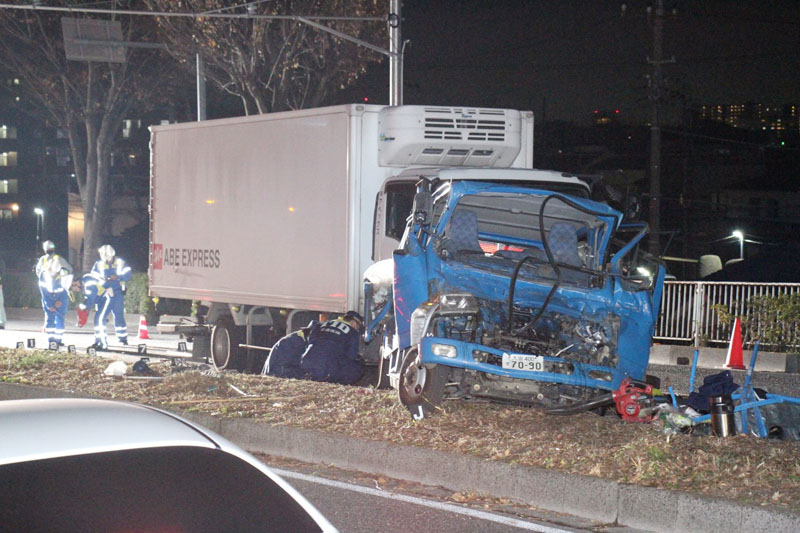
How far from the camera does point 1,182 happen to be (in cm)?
9375

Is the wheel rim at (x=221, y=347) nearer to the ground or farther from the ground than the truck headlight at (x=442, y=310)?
nearer to the ground

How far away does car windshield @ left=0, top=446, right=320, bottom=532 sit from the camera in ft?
8.23

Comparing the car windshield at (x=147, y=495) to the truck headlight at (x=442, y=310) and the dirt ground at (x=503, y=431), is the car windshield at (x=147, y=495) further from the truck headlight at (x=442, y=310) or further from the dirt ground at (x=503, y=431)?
the truck headlight at (x=442, y=310)

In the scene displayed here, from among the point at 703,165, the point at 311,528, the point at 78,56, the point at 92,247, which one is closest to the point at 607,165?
the point at 703,165

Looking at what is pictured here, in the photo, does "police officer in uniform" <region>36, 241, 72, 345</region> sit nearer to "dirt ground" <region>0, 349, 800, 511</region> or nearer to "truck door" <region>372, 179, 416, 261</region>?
"dirt ground" <region>0, 349, 800, 511</region>

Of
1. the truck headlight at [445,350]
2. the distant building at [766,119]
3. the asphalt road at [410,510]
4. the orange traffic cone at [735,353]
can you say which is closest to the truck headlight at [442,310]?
the truck headlight at [445,350]

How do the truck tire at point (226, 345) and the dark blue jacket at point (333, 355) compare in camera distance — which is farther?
the truck tire at point (226, 345)

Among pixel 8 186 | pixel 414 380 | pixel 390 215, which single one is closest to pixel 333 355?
pixel 390 215

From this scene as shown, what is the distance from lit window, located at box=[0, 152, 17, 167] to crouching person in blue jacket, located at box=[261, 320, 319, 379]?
87.5 meters

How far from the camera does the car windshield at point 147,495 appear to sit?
8.23 ft

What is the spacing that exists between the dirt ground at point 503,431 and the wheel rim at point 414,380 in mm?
200

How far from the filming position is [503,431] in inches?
326

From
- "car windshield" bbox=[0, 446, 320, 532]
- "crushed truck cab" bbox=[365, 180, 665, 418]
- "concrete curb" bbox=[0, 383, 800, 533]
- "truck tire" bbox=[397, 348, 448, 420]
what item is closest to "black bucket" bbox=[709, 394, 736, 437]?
"crushed truck cab" bbox=[365, 180, 665, 418]

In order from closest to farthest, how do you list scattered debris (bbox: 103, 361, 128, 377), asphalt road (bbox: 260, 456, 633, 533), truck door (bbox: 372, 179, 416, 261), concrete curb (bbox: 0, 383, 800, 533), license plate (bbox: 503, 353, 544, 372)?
1. concrete curb (bbox: 0, 383, 800, 533)
2. asphalt road (bbox: 260, 456, 633, 533)
3. license plate (bbox: 503, 353, 544, 372)
4. scattered debris (bbox: 103, 361, 128, 377)
5. truck door (bbox: 372, 179, 416, 261)
